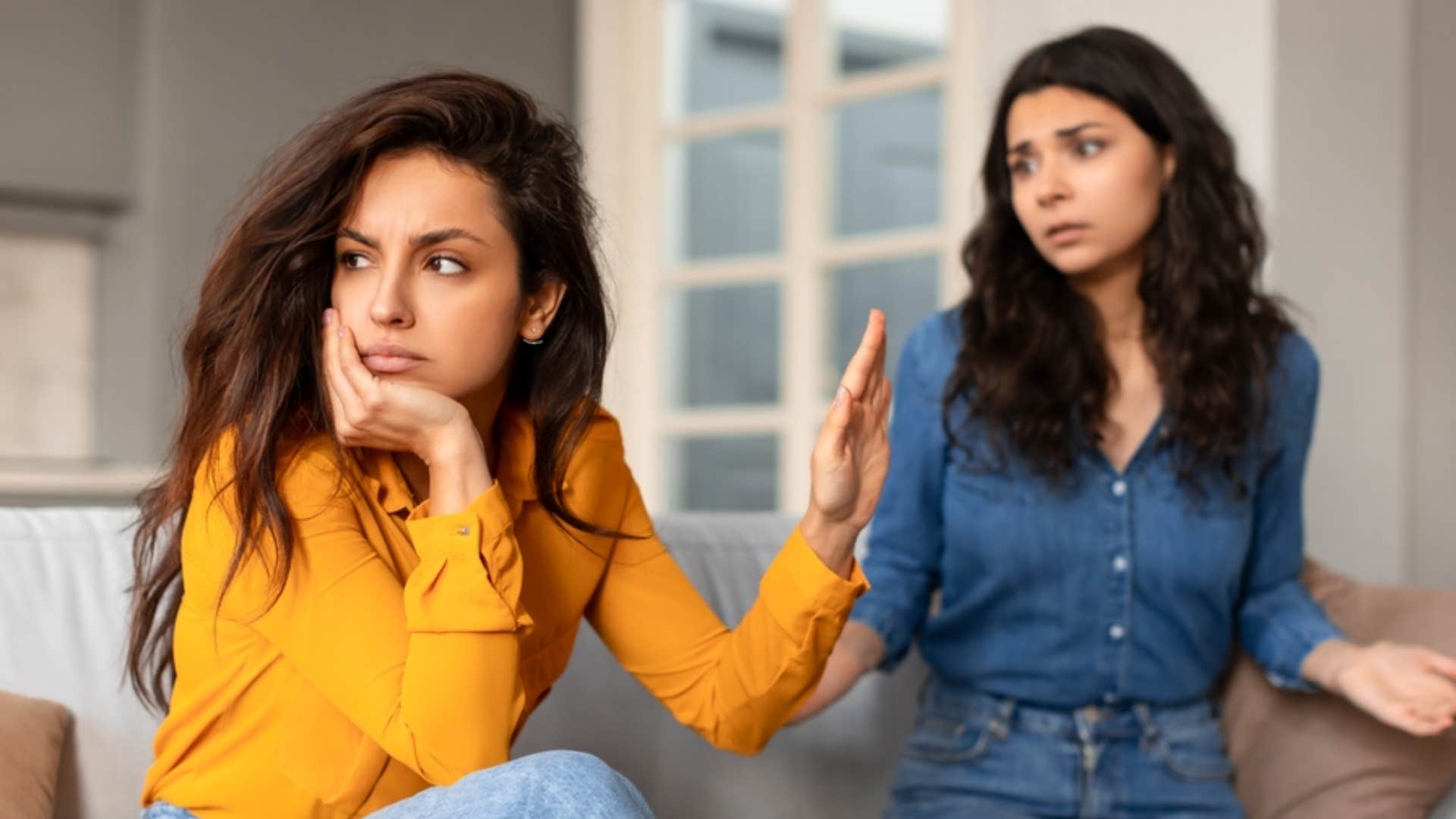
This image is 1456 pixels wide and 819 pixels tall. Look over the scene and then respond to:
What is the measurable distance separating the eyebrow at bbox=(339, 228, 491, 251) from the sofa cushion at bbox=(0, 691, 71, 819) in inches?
26.0

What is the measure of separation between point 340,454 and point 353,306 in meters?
0.13

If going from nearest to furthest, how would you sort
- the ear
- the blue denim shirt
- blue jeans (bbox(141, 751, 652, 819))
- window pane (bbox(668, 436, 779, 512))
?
1. blue jeans (bbox(141, 751, 652, 819))
2. the ear
3. the blue denim shirt
4. window pane (bbox(668, 436, 779, 512))

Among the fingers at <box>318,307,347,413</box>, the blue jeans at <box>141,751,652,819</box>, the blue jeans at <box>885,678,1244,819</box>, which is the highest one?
the fingers at <box>318,307,347,413</box>

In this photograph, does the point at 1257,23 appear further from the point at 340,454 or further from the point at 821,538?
the point at 340,454

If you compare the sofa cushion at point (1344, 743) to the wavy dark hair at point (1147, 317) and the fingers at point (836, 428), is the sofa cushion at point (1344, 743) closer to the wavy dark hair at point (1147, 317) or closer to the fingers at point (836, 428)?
the wavy dark hair at point (1147, 317)

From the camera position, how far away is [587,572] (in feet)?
5.12

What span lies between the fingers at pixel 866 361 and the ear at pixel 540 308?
11.4 inches

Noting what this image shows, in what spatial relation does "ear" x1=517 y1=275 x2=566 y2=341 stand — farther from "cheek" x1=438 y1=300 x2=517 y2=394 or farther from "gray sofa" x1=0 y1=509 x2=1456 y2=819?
"gray sofa" x1=0 y1=509 x2=1456 y2=819

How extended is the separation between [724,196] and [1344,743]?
2851 mm

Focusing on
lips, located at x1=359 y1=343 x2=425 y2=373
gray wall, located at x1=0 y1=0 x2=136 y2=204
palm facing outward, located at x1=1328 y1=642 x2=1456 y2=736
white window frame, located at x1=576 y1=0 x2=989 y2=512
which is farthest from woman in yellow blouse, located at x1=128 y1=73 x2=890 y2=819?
gray wall, located at x1=0 y1=0 x2=136 y2=204

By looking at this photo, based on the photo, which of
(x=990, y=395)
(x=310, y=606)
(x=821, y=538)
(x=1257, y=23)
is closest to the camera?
(x=310, y=606)

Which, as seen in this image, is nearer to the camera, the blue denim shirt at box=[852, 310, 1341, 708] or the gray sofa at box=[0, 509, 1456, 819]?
the gray sofa at box=[0, 509, 1456, 819]

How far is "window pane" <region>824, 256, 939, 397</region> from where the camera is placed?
12.8 ft

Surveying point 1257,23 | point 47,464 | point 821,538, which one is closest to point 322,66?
point 47,464
